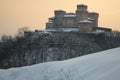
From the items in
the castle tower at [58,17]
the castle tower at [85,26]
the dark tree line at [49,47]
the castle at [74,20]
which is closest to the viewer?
the dark tree line at [49,47]

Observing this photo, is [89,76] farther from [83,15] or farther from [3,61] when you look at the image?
[83,15]

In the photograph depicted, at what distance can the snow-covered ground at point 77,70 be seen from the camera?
28.7 feet

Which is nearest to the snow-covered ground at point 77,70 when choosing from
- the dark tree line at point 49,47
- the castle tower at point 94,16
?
the dark tree line at point 49,47

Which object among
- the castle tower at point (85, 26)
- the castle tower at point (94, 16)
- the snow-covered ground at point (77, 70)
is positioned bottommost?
the castle tower at point (85, 26)

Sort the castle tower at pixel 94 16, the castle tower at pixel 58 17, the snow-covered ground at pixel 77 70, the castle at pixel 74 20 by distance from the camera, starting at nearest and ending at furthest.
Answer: the snow-covered ground at pixel 77 70
the castle at pixel 74 20
the castle tower at pixel 58 17
the castle tower at pixel 94 16

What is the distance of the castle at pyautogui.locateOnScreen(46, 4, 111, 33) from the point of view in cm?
7419

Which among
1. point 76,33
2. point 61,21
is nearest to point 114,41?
point 76,33

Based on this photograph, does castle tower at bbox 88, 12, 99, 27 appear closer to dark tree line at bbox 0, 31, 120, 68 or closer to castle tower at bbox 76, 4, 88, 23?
castle tower at bbox 76, 4, 88, 23

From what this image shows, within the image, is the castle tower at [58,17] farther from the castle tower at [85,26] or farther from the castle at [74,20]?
the castle tower at [85,26]

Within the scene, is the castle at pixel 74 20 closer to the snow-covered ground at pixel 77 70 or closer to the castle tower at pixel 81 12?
the castle tower at pixel 81 12

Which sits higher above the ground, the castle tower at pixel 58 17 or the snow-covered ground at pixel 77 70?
the snow-covered ground at pixel 77 70

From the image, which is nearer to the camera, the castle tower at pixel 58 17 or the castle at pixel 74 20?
the castle at pixel 74 20

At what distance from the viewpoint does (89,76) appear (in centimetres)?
877

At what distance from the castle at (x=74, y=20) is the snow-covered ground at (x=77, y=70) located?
60092 millimetres
